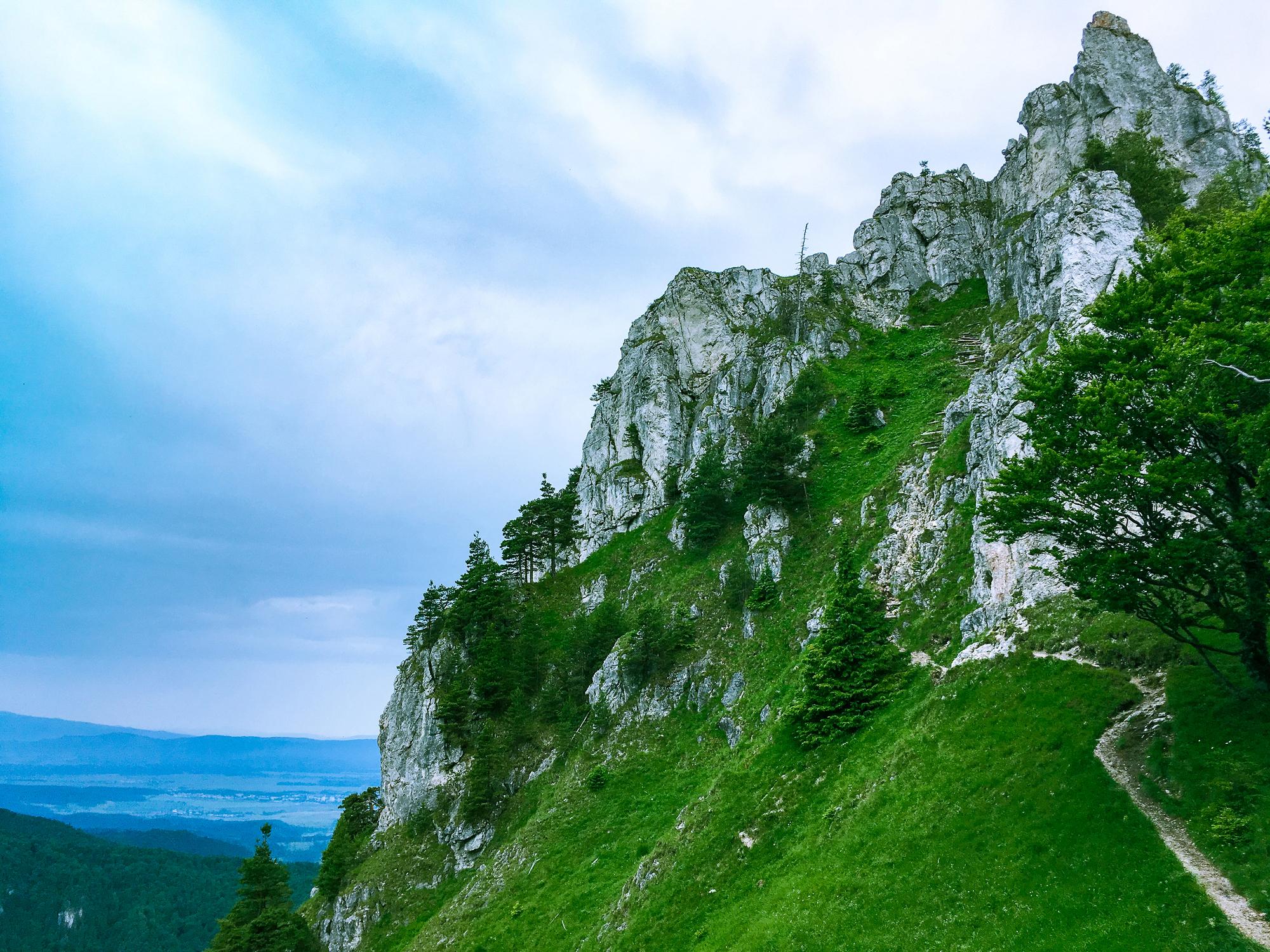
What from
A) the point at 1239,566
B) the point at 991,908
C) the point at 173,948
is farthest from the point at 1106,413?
the point at 173,948

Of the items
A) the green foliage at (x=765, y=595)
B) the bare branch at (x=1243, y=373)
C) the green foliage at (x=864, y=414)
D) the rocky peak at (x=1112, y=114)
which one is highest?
the rocky peak at (x=1112, y=114)

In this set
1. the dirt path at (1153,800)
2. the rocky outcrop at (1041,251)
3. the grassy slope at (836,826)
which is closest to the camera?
the dirt path at (1153,800)

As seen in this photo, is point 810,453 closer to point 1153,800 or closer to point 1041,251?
point 1041,251

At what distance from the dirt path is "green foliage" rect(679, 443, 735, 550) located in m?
43.7

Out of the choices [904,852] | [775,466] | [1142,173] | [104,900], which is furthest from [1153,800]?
[104,900]

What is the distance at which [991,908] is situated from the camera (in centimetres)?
1950

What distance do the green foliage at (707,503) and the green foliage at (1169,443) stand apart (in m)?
44.7

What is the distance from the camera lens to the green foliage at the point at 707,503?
218 ft

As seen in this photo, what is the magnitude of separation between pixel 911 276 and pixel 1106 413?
8408 cm

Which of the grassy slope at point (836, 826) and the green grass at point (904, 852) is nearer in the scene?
the green grass at point (904, 852)

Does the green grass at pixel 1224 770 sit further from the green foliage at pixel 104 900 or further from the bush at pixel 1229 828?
the green foliage at pixel 104 900

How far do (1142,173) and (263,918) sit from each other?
102 m

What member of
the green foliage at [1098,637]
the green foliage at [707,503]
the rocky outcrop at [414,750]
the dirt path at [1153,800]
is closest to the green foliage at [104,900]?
the rocky outcrop at [414,750]

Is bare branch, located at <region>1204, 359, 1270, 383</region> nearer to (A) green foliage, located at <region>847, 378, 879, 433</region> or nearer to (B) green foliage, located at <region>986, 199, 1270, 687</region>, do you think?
(B) green foliage, located at <region>986, 199, 1270, 687</region>
